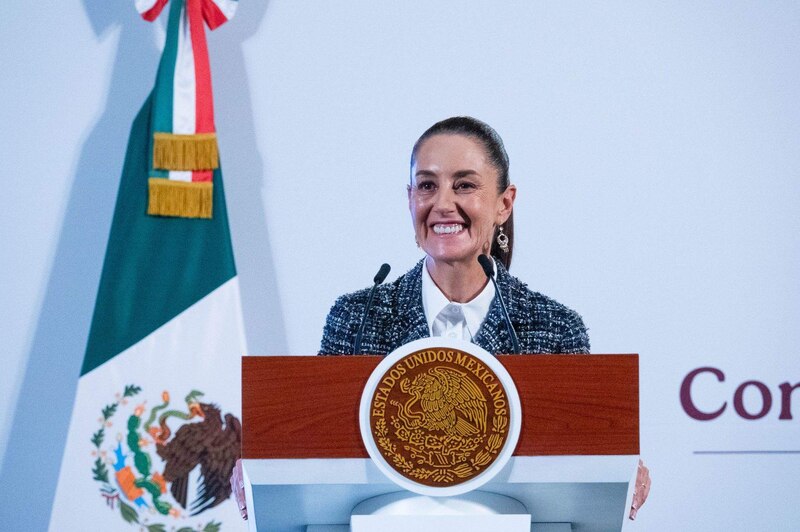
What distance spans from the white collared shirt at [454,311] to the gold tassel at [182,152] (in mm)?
1213

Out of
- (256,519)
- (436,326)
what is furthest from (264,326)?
(256,519)

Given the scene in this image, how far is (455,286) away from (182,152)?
4.25 feet

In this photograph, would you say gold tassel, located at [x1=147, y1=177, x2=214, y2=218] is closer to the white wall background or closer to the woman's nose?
the white wall background

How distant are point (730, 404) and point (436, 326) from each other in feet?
5.08

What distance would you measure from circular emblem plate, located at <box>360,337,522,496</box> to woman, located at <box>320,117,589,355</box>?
0.75 meters

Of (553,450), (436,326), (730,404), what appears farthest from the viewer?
(730,404)

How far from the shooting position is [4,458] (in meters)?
3.28

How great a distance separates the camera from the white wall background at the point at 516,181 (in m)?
3.26

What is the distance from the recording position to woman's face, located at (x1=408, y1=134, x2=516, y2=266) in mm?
2160

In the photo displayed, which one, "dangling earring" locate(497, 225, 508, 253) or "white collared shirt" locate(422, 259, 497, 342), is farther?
"dangling earring" locate(497, 225, 508, 253)

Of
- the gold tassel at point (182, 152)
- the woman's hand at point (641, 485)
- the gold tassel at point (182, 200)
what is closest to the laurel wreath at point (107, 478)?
the gold tassel at point (182, 200)

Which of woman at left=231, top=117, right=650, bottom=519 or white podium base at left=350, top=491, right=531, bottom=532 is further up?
woman at left=231, top=117, right=650, bottom=519

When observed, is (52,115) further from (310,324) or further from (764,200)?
(764,200)

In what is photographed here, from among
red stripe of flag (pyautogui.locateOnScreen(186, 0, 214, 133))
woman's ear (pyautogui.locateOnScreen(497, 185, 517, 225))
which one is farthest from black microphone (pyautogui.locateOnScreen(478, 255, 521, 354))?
red stripe of flag (pyautogui.locateOnScreen(186, 0, 214, 133))
